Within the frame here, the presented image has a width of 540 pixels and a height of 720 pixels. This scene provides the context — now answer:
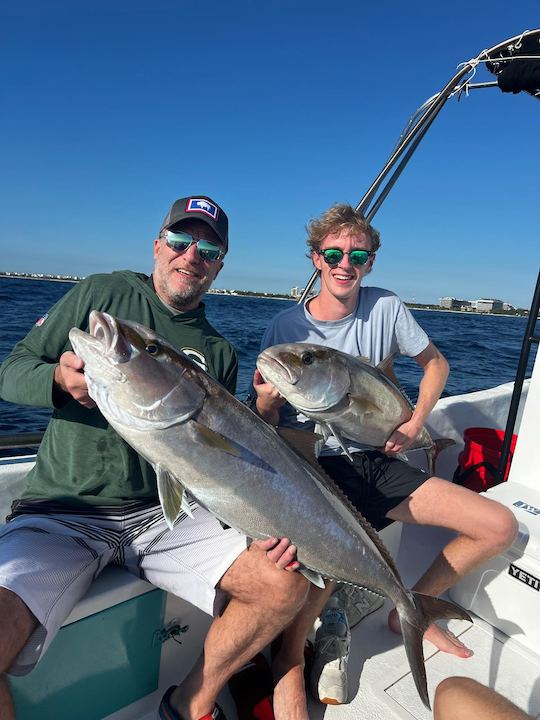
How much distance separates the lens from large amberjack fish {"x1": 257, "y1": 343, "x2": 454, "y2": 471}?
2.40m

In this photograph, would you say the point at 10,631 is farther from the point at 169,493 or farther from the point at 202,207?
the point at 202,207

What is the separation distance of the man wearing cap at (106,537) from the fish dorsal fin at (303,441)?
438 millimetres

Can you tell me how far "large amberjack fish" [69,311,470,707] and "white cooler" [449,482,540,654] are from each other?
2.76 feet

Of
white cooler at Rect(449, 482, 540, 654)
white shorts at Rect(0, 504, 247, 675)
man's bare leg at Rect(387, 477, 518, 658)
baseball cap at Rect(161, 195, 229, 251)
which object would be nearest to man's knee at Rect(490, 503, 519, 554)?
man's bare leg at Rect(387, 477, 518, 658)

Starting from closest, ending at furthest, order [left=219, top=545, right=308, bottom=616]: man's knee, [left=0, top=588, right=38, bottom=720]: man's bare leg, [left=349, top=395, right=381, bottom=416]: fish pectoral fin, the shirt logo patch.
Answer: [left=0, top=588, right=38, bottom=720]: man's bare leg → [left=219, top=545, right=308, bottom=616]: man's knee → [left=349, top=395, right=381, bottom=416]: fish pectoral fin → the shirt logo patch

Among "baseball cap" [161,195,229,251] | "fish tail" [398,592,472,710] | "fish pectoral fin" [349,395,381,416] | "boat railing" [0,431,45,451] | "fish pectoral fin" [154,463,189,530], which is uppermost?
"baseball cap" [161,195,229,251]

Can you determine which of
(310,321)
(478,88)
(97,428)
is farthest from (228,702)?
(478,88)

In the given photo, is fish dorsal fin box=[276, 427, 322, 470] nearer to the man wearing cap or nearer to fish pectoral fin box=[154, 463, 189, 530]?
the man wearing cap

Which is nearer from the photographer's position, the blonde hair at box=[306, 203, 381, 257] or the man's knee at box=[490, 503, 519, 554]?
the man's knee at box=[490, 503, 519, 554]

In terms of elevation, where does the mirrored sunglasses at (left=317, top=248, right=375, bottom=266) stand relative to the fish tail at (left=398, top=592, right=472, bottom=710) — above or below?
above

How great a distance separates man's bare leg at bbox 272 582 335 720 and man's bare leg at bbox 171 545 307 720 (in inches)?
12.3

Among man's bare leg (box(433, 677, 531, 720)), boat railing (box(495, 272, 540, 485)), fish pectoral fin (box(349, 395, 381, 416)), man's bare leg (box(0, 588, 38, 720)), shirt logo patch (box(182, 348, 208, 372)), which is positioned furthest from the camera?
boat railing (box(495, 272, 540, 485))

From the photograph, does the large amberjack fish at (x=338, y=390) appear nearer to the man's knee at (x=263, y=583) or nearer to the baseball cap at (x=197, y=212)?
the man's knee at (x=263, y=583)

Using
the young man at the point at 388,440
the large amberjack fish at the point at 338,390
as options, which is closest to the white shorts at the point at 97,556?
the young man at the point at 388,440
